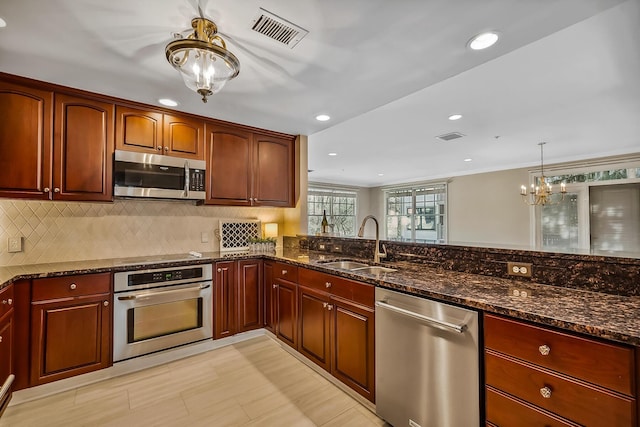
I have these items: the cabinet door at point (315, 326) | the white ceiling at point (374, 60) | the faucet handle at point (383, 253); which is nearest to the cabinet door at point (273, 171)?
the white ceiling at point (374, 60)

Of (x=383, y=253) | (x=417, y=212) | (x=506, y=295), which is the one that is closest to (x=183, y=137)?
(x=383, y=253)

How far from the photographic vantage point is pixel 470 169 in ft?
22.8

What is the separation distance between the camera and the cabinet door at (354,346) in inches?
77.9

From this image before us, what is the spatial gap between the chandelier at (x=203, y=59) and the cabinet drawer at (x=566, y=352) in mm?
1828

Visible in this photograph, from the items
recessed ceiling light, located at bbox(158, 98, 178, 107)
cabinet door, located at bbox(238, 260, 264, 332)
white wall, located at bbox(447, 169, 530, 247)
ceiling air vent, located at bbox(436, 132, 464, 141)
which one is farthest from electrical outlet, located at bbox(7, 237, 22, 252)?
white wall, located at bbox(447, 169, 530, 247)

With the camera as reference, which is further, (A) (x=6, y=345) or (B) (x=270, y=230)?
(B) (x=270, y=230)

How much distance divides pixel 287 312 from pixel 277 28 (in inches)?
90.6

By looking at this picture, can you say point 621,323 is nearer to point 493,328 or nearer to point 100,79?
point 493,328

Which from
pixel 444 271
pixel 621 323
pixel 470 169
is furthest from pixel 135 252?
pixel 470 169

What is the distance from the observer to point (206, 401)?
215cm

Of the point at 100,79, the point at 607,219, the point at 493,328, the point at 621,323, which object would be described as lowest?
the point at 493,328

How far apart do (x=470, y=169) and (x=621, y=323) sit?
6469mm

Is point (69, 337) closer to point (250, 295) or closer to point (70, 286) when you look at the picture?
point (70, 286)

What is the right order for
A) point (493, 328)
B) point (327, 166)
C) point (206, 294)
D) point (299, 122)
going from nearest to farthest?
point (493, 328) < point (206, 294) < point (299, 122) < point (327, 166)
